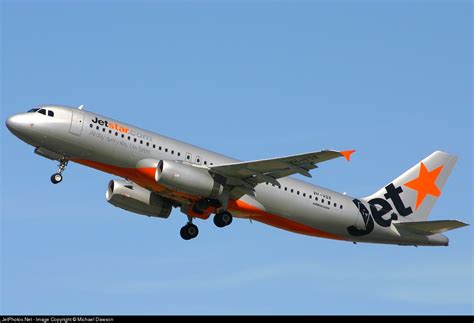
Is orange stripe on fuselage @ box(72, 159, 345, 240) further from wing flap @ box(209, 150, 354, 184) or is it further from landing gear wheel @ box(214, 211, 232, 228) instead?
wing flap @ box(209, 150, 354, 184)

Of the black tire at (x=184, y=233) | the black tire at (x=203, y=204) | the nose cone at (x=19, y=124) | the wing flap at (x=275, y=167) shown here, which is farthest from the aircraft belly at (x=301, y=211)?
the nose cone at (x=19, y=124)

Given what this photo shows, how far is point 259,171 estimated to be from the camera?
4784cm

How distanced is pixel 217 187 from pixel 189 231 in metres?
4.77

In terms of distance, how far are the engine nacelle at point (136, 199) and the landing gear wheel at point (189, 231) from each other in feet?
4.17

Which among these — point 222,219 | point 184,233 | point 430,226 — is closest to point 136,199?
point 184,233

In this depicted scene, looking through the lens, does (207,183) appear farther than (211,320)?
Yes

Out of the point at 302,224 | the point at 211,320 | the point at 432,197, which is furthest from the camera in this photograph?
the point at 432,197

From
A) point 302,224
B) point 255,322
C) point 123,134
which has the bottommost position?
point 255,322

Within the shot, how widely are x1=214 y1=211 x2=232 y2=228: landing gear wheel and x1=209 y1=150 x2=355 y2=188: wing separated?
166 cm

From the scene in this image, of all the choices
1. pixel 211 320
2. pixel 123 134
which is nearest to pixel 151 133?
pixel 123 134

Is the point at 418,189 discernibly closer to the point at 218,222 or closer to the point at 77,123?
the point at 218,222

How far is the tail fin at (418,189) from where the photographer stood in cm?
5397

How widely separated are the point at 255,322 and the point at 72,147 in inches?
623

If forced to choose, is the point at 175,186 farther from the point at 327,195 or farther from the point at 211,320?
Answer: the point at 211,320
